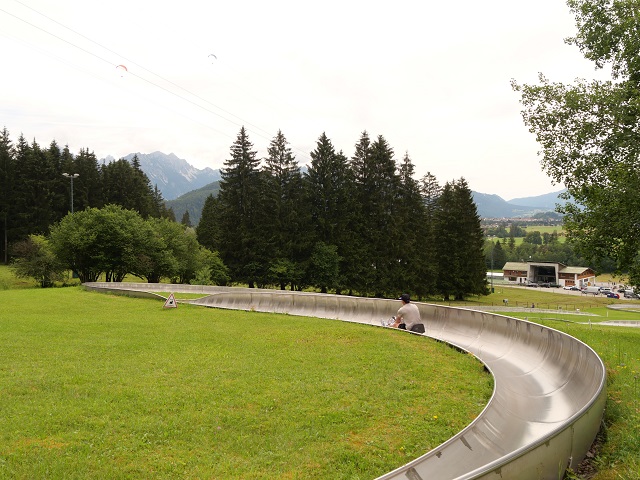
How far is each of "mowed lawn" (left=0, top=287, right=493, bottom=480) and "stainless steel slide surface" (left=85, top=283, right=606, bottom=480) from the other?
68 centimetres

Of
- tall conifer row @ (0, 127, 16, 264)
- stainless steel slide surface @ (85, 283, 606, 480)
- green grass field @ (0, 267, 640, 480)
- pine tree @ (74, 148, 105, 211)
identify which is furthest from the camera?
pine tree @ (74, 148, 105, 211)

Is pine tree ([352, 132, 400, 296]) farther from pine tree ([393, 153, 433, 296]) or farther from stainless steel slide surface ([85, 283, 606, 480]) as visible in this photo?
stainless steel slide surface ([85, 283, 606, 480])

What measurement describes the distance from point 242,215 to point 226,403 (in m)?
48.7

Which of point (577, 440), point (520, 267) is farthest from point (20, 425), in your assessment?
point (520, 267)

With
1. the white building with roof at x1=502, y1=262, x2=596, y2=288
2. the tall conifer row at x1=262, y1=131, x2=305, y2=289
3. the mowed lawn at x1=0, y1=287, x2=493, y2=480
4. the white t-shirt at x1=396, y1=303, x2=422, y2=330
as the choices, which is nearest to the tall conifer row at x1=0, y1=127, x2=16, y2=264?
the tall conifer row at x1=262, y1=131, x2=305, y2=289

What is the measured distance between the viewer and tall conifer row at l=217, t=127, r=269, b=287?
54438mm

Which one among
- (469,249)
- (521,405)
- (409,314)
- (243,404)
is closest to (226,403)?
(243,404)

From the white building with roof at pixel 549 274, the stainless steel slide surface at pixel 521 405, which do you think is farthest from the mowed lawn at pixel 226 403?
the white building with roof at pixel 549 274

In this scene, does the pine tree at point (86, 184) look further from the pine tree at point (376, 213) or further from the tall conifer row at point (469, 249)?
the tall conifer row at point (469, 249)

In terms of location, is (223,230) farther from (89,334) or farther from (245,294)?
(89,334)

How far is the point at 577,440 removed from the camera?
5.89 meters

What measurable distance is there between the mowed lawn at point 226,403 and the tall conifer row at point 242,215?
124 ft

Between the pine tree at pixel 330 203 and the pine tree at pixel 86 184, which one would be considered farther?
the pine tree at pixel 86 184

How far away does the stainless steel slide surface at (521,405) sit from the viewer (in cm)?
526
